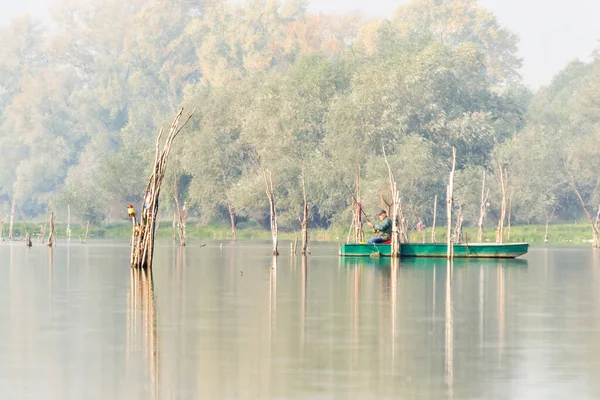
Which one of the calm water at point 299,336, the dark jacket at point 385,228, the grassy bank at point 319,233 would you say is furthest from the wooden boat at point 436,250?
the grassy bank at point 319,233

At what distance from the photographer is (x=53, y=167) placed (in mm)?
108562

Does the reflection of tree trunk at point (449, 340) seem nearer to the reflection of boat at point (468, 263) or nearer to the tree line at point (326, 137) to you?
the reflection of boat at point (468, 263)

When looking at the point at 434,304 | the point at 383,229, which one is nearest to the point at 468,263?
the point at 383,229

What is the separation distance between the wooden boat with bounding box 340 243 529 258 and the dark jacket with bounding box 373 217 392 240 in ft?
1.88

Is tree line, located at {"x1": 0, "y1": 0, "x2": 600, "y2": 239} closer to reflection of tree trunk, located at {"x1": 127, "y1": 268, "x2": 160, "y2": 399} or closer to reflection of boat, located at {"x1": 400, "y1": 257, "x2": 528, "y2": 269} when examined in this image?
reflection of boat, located at {"x1": 400, "y1": 257, "x2": 528, "y2": 269}

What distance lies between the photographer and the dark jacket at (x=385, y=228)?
45.5m

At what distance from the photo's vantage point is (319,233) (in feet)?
244

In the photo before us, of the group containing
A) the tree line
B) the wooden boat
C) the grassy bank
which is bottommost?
the wooden boat

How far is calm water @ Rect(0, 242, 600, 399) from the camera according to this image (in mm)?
13992

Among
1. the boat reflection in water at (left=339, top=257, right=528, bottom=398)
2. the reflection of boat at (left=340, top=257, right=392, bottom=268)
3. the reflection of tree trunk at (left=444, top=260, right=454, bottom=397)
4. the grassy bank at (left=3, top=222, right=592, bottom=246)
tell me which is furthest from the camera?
the grassy bank at (left=3, top=222, right=592, bottom=246)

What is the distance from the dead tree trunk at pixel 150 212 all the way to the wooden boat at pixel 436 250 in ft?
37.6

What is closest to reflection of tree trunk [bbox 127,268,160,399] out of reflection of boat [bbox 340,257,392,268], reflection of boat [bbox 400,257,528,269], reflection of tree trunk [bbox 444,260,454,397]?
reflection of tree trunk [bbox 444,260,454,397]

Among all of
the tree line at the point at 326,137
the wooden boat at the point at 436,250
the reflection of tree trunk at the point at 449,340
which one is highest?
the tree line at the point at 326,137

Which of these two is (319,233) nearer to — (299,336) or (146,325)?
(146,325)
